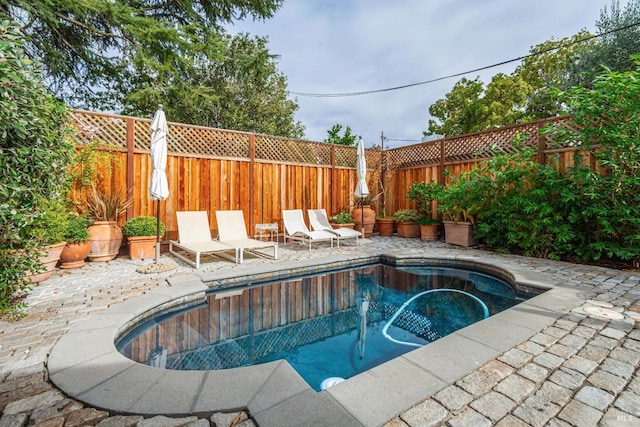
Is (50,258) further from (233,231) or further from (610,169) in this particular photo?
(610,169)

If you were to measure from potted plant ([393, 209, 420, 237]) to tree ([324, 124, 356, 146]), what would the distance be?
9627 mm

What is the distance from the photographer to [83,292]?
134 inches

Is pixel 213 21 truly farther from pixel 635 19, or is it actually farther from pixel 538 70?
pixel 538 70

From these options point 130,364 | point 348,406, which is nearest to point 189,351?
point 130,364

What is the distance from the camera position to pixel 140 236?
209 inches

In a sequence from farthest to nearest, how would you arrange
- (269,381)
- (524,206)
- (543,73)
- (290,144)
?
1. (543,73)
2. (290,144)
3. (524,206)
4. (269,381)

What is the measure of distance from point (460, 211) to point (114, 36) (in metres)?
10.2

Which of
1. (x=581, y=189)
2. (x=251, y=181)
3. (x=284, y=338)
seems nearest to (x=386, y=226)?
(x=251, y=181)

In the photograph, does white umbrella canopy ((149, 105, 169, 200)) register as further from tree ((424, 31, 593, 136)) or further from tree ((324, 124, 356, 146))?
tree ((424, 31, 593, 136))

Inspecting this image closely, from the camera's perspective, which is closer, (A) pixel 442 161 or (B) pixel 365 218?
(A) pixel 442 161

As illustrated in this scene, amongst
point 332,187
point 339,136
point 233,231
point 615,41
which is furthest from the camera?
point 339,136

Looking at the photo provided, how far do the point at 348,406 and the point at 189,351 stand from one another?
1.68 m

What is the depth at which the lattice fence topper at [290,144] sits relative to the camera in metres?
5.64

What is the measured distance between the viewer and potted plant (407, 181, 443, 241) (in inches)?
308
